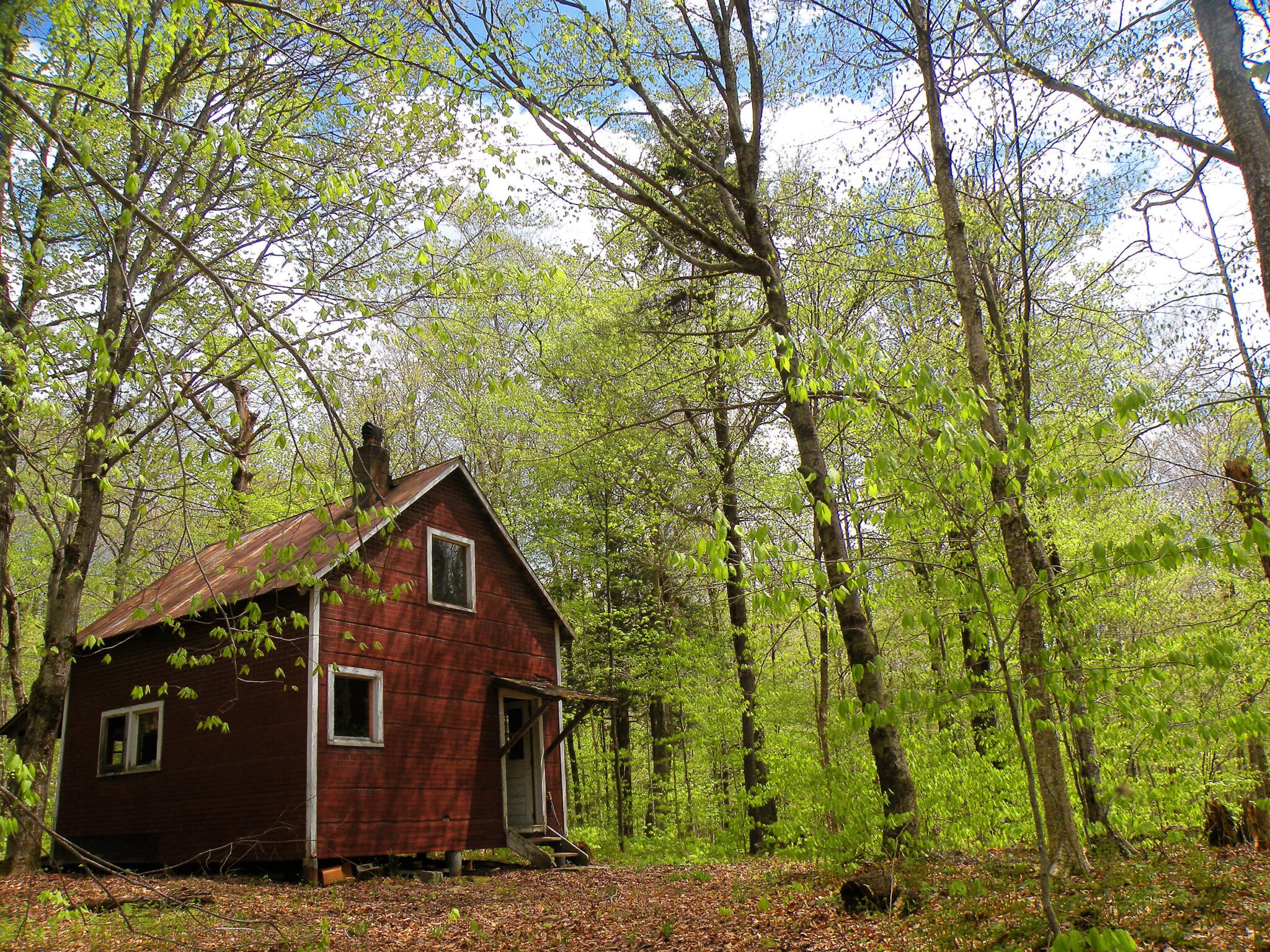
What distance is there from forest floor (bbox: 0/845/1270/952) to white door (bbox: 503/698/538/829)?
3.81 metres

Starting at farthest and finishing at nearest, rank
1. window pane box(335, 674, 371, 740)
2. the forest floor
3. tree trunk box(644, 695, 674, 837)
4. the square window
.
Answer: tree trunk box(644, 695, 674, 837) < the square window < window pane box(335, 674, 371, 740) < the forest floor

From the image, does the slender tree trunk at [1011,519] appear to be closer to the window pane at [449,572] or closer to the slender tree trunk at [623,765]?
the window pane at [449,572]

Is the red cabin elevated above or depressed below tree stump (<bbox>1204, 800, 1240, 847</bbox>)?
above

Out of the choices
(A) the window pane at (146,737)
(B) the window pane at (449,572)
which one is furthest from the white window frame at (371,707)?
(A) the window pane at (146,737)

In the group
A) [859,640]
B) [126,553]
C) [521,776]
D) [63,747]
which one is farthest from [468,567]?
[859,640]

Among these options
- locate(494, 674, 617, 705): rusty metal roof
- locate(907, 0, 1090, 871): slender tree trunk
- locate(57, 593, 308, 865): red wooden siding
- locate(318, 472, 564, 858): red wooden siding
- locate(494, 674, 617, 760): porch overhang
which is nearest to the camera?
locate(907, 0, 1090, 871): slender tree trunk

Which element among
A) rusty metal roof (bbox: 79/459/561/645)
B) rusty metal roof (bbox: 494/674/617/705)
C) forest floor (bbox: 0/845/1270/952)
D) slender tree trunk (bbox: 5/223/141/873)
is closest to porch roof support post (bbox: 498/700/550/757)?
rusty metal roof (bbox: 494/674/617/705)

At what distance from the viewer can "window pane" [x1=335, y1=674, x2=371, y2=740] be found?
13516mm

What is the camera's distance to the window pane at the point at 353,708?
1352 centimetres

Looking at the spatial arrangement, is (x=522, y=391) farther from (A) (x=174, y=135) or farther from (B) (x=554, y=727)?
(A) (x=174, y=135)

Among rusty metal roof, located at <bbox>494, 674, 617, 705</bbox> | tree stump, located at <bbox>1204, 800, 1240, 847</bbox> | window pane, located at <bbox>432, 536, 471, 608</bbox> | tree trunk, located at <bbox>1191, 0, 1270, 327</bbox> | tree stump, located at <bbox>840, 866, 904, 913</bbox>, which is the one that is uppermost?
tree trunk, located at <bbox>1191, 0, 1270, 327</bbox>

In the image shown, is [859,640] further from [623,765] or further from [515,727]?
[623,765]

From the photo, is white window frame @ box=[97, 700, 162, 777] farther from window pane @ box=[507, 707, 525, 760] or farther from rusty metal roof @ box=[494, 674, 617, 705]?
window pane @ box=[507, 707, 525, 760]

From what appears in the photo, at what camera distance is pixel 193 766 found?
1405cm
